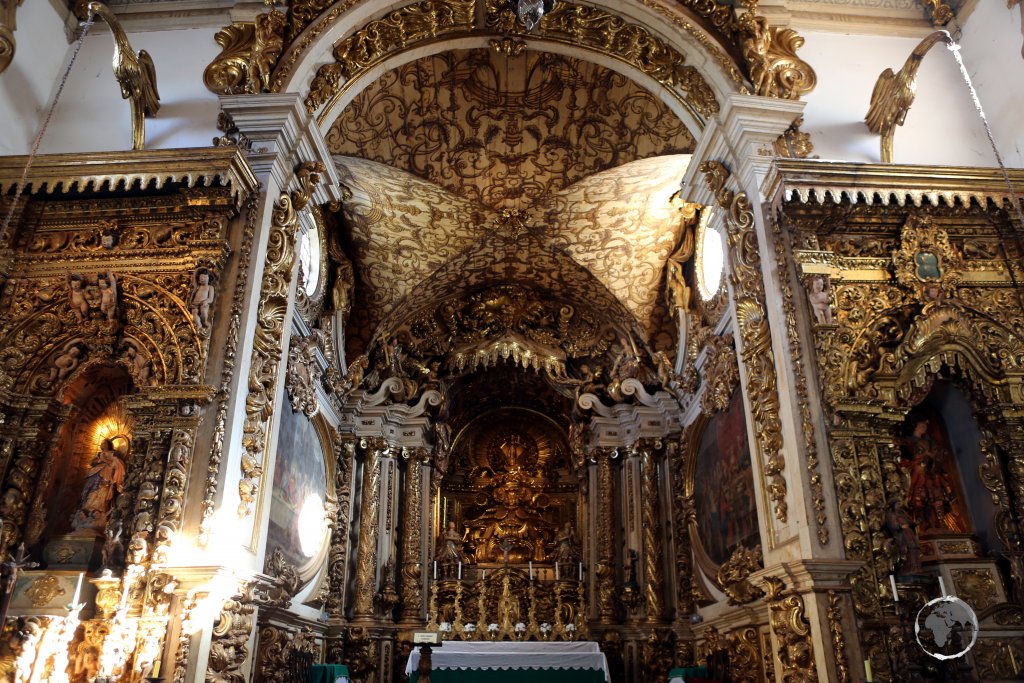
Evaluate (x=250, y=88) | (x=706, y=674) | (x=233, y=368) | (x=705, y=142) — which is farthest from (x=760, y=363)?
(x=250, y=88)

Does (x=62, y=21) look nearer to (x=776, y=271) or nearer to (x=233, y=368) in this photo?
Result: (x=233, y=368)

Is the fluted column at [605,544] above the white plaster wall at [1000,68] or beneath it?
beneath

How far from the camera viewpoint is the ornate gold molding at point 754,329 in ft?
21.5

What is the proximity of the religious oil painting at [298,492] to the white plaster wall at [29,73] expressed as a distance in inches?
151

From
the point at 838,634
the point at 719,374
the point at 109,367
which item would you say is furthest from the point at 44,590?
the point at 719,374

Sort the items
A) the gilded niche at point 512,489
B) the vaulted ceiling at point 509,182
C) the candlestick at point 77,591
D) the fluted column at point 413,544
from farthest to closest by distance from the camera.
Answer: the gilded niche at point 512,489 < the fluted column at point 413,544 < the vaulted ceiling at point 509,182 < the candlestick at point 77,591

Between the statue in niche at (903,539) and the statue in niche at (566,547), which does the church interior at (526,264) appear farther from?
the statue in niche at (566,547)

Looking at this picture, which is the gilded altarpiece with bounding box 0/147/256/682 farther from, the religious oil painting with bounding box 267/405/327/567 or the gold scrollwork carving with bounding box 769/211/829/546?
the gold scrollwork carving with bounding box 769/211/829/546

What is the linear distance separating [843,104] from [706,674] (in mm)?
6491

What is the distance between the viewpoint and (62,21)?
27.9ft

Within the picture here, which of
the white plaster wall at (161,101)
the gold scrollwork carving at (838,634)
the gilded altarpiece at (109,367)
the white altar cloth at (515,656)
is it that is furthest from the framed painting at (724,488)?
the white plaster wall at (161,101)

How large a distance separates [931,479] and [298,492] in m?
6.65

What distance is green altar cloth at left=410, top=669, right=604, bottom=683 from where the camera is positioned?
29.9 ft

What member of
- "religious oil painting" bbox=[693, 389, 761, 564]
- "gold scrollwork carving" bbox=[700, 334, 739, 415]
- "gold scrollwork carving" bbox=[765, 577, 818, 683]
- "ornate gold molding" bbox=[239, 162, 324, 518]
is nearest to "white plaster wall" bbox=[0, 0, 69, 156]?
"ornate gold molding" bbox=[239, 162, 324, 518]
